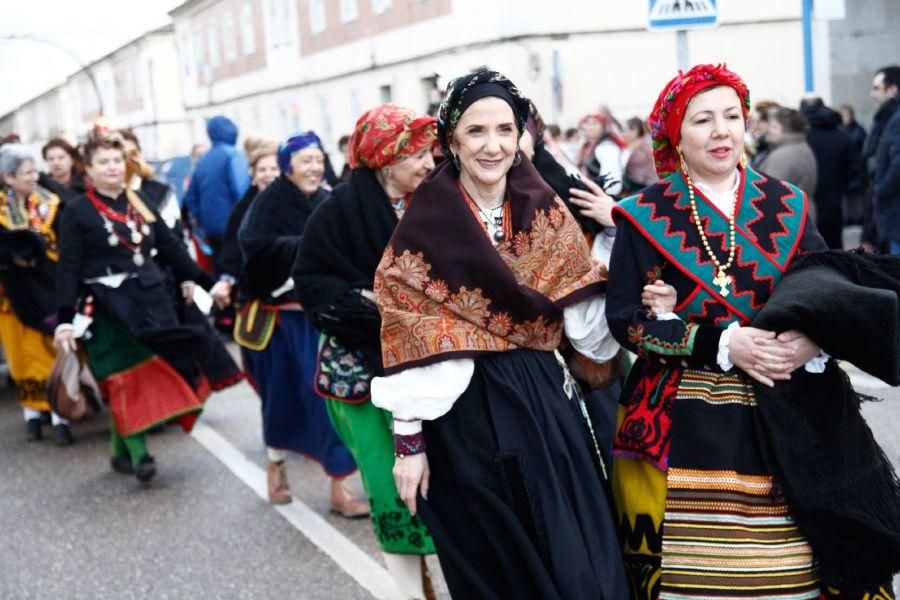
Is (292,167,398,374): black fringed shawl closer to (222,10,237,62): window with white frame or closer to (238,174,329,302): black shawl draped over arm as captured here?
(238,174,329,302): black shawl draped over arm

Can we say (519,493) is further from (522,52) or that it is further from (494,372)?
(522,52)

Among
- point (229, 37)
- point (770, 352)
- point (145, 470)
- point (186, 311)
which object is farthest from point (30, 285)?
point (229, 37)

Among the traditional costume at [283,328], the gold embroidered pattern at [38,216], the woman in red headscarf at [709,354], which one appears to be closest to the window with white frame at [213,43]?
the gold embroidered pattern at [38,216]

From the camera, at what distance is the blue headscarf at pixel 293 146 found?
5.73 m

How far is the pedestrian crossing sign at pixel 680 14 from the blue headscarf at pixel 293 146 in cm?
246

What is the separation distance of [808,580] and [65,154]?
741 cm

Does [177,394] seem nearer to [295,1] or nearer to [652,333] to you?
[652,333]

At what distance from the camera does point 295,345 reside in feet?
20.2

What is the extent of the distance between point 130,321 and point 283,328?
942 millimetres

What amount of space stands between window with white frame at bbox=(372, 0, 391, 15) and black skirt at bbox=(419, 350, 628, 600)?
24395 mm

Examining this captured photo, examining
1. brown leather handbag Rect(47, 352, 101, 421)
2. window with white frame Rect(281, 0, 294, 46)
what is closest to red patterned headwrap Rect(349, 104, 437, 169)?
brown leather handbag Rect(47, 352, 101, 421)

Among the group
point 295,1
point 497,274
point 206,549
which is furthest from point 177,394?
point 295,1

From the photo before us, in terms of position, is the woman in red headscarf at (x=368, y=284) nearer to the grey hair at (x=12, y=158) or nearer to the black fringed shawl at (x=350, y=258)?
the black fringed shawl at (x=350, y=258)

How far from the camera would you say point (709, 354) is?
3.04m
